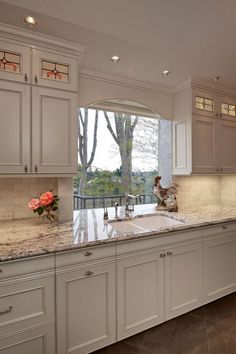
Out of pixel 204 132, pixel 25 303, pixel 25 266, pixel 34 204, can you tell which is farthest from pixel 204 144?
pixel 25 303

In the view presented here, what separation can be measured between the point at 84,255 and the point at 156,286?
0.78m

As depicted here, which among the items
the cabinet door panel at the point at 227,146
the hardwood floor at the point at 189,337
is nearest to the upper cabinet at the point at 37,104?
the hardwood floor at the point at 189,337

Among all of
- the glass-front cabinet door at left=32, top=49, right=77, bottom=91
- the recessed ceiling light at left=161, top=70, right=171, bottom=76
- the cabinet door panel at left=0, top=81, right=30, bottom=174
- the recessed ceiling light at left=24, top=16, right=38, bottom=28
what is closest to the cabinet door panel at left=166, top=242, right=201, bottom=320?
the cabinet door panel at left=0, top=81, right=30, bottom=174

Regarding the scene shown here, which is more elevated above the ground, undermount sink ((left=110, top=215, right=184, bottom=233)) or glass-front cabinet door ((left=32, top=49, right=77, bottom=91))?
glass-front cabinet door ((left=32, top=49, right=77, bottom=91))

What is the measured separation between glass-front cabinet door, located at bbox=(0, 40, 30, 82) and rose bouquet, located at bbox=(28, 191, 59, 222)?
997 mm

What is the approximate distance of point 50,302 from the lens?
4.81ft

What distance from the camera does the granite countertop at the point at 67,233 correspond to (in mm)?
1447

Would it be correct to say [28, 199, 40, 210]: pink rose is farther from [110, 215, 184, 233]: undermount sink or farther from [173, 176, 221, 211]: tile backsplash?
[173, 176, 221, 211]: tile backsplash

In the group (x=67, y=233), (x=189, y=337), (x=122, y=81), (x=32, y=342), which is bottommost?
(x=189, y=337)

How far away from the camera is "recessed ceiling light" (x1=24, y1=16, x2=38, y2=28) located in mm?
1572

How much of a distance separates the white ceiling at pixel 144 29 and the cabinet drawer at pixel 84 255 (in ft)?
5.50

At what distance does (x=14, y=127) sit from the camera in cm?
174

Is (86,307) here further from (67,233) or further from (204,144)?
(204,144)

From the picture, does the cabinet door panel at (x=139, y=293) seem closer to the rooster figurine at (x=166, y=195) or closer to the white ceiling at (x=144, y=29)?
the rooster figurine at (x=166, y=195)
